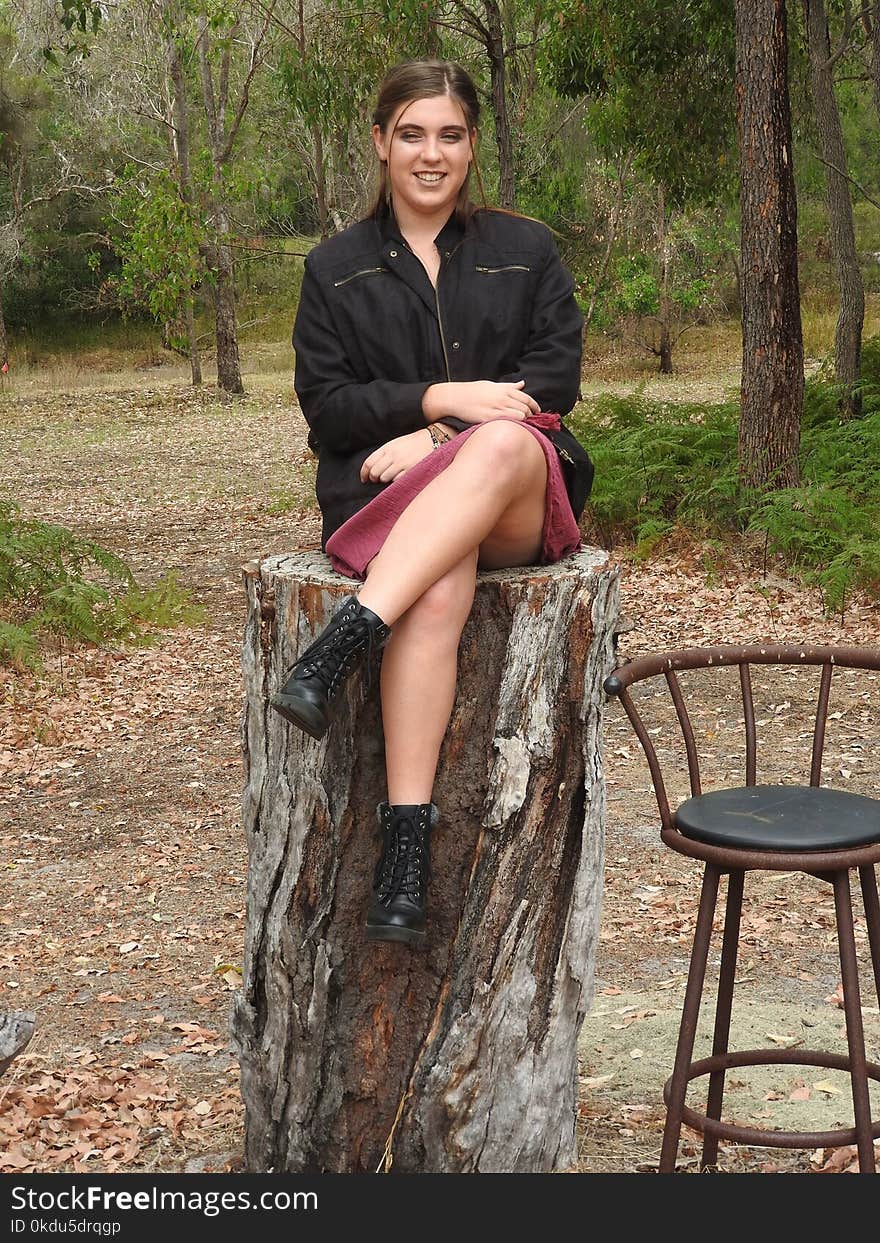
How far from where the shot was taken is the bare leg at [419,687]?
108 inches

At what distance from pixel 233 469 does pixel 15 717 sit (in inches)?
358

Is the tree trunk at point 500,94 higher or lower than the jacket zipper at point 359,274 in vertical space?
higher

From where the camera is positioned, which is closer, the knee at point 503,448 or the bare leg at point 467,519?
the bare leg at point 467,519

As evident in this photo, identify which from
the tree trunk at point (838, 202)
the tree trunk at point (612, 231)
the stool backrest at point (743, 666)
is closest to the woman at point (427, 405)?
the stool backrest at point (743, 666)

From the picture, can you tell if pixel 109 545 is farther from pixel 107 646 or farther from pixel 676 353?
pixel 676 353

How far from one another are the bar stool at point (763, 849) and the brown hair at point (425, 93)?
57.2 inches

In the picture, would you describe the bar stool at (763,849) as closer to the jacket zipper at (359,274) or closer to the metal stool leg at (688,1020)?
the metal stool leg at (688,1020)

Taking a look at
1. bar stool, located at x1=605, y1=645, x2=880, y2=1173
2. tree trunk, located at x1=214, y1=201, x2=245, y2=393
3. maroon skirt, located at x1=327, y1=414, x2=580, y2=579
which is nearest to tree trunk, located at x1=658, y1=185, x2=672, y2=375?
tree trunk, located at x1=214, y1=201, x2=245, y2=393

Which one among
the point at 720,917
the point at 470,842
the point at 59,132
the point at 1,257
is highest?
the point at 59,132

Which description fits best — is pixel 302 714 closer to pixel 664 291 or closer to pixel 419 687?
pixel 419 687

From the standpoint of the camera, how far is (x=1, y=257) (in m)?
29.2

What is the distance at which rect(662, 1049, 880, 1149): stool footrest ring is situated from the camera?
257cm

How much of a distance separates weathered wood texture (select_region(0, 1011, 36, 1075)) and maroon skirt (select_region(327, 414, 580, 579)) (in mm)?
1146

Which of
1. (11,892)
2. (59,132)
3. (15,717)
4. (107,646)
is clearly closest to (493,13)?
(107,646)
